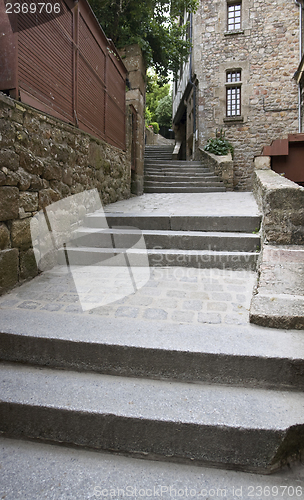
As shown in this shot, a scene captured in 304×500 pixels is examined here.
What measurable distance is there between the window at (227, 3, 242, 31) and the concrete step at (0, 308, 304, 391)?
46.2 feet

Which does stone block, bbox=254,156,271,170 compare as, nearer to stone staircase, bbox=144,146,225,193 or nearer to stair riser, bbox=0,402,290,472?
stone staircase, bbox=144,146,225,193

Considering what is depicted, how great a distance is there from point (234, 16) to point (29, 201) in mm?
13553

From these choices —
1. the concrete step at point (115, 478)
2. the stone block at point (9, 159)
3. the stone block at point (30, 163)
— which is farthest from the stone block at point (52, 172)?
the concrete step at point (115, 478)

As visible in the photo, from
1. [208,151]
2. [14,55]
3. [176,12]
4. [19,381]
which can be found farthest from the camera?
[208,151]

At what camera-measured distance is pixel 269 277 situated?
7.59ft

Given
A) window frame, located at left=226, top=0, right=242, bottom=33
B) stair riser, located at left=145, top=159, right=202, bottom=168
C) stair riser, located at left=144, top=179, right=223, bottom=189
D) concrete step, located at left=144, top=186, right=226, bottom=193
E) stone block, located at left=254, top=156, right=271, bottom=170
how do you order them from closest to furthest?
stone block, located at left=254, top=156, right=271, bottom=170, concrete step, located at left=144, top=186, right=226, bottom=193, stair riser, located at left=144, top=179, right=223, bottom=189, stair riser, located at left=145, top=159, right=202, bottom=168, window frame, located at left=226, top=0, right=242, bottom=33

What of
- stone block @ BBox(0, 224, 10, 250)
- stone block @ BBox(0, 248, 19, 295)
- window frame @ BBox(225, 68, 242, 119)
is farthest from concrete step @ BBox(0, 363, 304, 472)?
window frame @ BBox(225, 68, 242, 119)

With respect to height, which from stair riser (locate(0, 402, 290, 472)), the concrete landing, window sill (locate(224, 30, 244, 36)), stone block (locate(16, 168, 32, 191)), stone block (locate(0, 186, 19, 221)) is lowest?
stair riser (locate(0, 402, 290, 472))

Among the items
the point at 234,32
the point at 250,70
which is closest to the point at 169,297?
the point at 250,70

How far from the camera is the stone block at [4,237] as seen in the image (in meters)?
2.45

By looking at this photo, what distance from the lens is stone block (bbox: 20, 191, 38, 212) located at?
2.73 meters

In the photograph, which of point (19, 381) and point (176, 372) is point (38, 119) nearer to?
point (19, 381)

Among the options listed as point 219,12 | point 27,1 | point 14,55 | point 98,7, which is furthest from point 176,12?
point 14,55

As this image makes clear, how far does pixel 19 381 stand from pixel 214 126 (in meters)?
12.8
